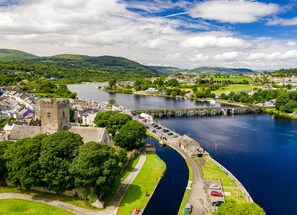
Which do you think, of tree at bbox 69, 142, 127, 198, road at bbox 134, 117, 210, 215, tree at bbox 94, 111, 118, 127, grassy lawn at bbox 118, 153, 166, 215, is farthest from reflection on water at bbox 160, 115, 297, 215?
tree at bbox 94, 111, 118, 127

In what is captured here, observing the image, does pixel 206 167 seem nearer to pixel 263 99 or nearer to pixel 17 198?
pixel 17 198

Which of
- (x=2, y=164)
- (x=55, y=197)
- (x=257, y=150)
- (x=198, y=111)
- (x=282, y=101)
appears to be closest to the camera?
(x=55, y=197)

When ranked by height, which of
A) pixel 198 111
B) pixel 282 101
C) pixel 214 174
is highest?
pixel 282 101

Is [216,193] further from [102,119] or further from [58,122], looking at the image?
[102,119]

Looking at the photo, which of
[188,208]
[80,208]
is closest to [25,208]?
[80,208]

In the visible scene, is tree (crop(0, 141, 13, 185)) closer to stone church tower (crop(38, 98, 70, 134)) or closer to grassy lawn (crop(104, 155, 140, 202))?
stone church tower (crop(38, 98, 70, 134))

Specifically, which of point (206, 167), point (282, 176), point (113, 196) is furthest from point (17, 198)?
point (282, 176)

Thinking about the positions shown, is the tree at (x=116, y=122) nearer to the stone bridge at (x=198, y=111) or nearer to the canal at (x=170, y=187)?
the canal at (x=170, y=187)
